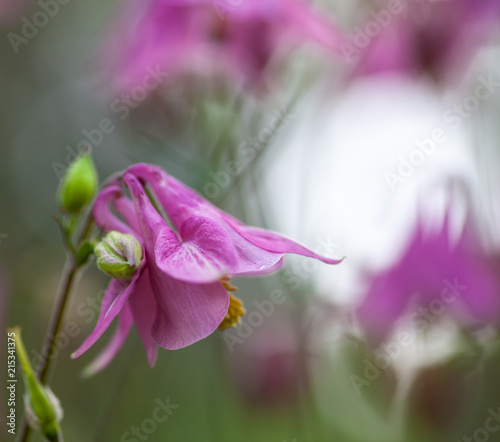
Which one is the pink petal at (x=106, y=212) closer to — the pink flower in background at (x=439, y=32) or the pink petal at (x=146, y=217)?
the pink petal at (x=146, y=217)

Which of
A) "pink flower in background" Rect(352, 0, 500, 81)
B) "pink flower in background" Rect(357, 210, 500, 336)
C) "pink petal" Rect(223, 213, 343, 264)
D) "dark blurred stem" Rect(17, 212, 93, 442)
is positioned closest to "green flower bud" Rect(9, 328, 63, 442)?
"dark blurred stem" Rect(17, 212, 93, 442)

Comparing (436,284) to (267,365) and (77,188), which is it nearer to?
(267,365)

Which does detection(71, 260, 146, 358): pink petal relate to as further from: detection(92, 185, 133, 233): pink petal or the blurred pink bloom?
the blurred pink bloom

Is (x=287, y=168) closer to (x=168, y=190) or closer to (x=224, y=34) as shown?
(x=224, y=34)

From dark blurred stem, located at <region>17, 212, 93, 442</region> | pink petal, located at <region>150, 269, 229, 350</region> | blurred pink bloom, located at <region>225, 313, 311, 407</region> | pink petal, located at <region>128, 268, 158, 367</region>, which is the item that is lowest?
blurred pink bloom, located at <region>225, 313, 311, 407</region>

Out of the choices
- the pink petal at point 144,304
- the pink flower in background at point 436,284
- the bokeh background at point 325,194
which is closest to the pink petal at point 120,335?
the pink petal at point 144,304
